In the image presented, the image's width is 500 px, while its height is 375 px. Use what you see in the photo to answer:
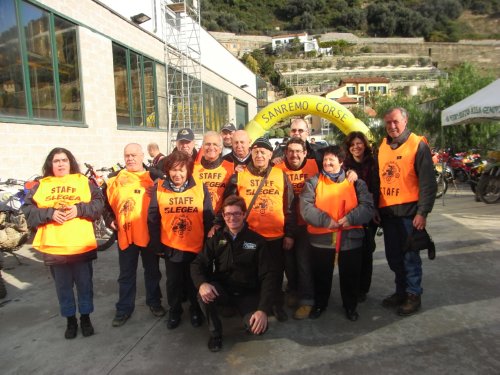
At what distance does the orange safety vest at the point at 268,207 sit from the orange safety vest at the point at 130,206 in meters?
0.91

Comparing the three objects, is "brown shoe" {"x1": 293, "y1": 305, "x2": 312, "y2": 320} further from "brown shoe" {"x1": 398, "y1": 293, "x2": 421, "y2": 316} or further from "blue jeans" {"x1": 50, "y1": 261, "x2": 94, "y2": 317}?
"blue jeans" {"x1": 50, "y1": 261, "x2": 94, "y2": 317}

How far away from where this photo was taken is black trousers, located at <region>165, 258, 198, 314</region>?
10.7 feet

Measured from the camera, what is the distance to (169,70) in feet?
42.1

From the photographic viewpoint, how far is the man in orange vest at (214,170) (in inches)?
140

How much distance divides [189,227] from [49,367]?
1437 mm

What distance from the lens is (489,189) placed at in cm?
839

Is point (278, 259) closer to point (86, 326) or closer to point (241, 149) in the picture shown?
point (241, 149)

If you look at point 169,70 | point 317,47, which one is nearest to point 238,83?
point 169,70

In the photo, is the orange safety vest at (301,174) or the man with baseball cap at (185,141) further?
the man with baseball cap at (185,141)

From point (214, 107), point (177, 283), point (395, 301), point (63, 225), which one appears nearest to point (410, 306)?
point (395, 301)

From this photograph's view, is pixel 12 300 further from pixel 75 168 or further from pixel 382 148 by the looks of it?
pixel 382 148

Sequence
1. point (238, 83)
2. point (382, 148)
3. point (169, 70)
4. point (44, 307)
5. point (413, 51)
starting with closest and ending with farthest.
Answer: point (382, 148), point (44, 307), point (169, 70), point (238, 83), point (413, 51)

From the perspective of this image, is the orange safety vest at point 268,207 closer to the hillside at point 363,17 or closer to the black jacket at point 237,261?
the black jacket at point 237,261

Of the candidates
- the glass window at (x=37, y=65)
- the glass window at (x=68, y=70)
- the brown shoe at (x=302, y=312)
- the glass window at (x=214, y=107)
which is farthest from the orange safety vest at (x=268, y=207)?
the glass window at (x=214, y=107)
